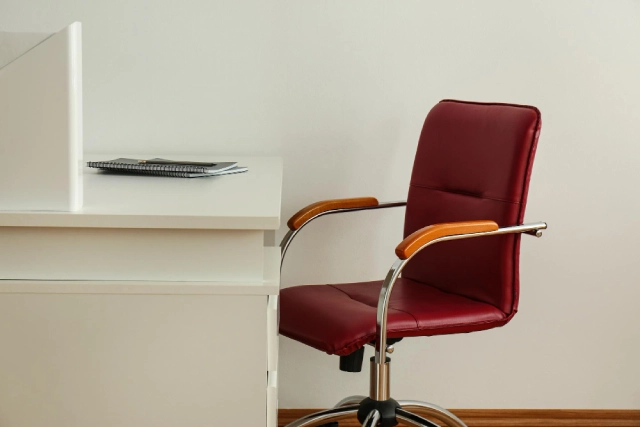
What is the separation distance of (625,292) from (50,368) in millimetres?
1852

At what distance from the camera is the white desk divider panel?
122 cm

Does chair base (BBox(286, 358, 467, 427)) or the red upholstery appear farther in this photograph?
chair base (BBox(286, 358, 467, 427))

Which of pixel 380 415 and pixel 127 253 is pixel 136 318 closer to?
pixel 127 253

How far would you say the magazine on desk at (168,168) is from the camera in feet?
5.59

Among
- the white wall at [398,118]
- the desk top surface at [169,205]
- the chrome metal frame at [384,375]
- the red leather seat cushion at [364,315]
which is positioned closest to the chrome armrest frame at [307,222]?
the chrome metal frame at [384,375]

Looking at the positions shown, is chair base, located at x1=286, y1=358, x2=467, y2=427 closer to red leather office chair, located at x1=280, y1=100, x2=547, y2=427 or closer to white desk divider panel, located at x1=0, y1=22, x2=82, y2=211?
red leather office chair, located at x1=280, y1=100, x2=547, y2=427

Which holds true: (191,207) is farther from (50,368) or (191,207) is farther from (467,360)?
(467,360)

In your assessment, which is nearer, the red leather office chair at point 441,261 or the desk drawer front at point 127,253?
the desk drawer front at point 127,253

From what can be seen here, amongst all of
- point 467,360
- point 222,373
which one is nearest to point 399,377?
point 467,360

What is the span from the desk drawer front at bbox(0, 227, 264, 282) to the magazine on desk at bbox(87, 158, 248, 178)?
18.6 inches

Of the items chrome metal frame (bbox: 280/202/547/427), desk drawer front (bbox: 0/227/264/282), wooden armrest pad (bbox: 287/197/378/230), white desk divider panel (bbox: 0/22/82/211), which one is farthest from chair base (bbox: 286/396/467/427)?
white desk divider panel (bbox: 0/22/82/211)

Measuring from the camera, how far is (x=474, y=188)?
79.1 inches

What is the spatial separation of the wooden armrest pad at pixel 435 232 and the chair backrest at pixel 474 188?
13cm

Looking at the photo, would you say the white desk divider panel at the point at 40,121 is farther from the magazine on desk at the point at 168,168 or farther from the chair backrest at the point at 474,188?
the chair backrest at the point at 474,188
